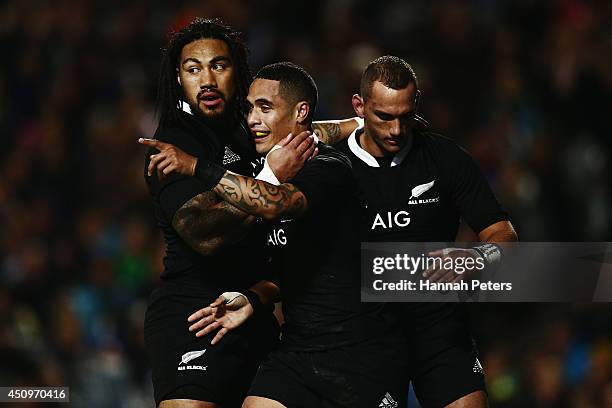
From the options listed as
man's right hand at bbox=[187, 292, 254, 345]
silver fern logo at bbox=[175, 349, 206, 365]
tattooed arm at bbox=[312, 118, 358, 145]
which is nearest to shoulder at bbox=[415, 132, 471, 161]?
tattooed arm at bbox=[312, 118, 358, 145]

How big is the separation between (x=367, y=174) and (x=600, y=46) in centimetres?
425

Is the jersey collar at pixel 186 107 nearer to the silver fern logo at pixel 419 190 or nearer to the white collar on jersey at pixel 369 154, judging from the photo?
the white collar on jersey at pixel 369 154

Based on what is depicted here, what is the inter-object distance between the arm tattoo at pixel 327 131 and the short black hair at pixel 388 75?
33 cm

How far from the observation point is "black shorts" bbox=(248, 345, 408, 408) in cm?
454

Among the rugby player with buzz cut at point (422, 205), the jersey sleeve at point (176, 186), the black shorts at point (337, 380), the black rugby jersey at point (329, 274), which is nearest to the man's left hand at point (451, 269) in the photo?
the rugby player with buzz cut at point (422, 205)

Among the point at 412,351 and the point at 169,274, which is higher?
the point at 169,274

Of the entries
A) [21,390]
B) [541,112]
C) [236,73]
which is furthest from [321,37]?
[236,73]

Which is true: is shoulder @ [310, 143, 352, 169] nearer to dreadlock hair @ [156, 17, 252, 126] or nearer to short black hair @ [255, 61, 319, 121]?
short black hair @ [255, 61, 319, 121]

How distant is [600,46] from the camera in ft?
28.8

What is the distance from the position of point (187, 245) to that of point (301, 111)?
723 mm

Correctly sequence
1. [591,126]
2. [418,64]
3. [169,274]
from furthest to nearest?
[418,64] → [591,126] → [169,274]

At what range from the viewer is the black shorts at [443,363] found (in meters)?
5.01

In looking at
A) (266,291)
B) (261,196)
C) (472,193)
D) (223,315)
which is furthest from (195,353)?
(472,193)

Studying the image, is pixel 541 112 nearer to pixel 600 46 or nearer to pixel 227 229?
pixel 600 46
